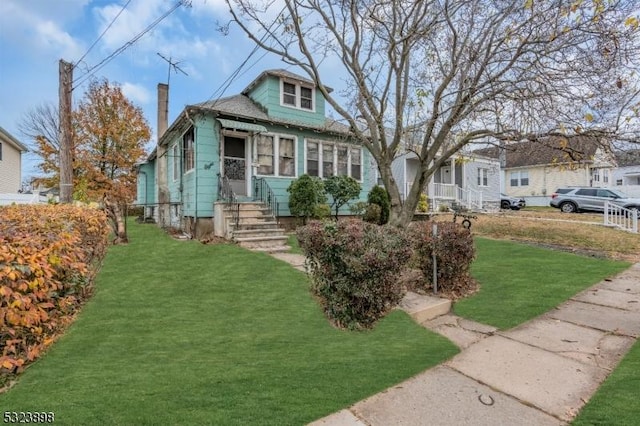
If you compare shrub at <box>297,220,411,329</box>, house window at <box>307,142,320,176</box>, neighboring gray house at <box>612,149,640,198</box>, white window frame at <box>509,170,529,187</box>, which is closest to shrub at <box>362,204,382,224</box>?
house window at <box>307,142,320,176</box>

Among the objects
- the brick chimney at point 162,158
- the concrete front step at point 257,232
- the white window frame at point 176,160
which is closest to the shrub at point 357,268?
the concrete front step at point 257,232

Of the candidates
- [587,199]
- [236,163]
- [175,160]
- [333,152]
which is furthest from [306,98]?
[587,199]

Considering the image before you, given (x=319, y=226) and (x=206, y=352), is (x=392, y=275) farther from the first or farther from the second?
(x=206, y=352)

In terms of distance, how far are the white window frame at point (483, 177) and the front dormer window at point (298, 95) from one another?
1564 cm

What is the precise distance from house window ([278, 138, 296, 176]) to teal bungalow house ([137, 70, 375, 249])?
4 centimetres

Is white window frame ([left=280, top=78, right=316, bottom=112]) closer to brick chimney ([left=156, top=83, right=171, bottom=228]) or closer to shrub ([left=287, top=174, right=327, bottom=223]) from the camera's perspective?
shrub ([left=287, top=174, right=327, bottom=223])

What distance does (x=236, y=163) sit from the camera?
12.4 m

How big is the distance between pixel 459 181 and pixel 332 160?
514 inches

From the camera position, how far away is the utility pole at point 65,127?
7.96 m

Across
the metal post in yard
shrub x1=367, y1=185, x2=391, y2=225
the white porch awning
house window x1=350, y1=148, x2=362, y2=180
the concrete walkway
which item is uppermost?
the white porch awning

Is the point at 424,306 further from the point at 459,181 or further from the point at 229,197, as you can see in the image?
the point at 459,181

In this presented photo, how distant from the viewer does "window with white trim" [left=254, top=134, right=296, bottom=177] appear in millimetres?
12516

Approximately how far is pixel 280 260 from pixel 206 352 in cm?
423

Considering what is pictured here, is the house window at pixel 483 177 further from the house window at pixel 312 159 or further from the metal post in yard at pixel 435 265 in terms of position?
the metal post in yard at pixel 435 265
